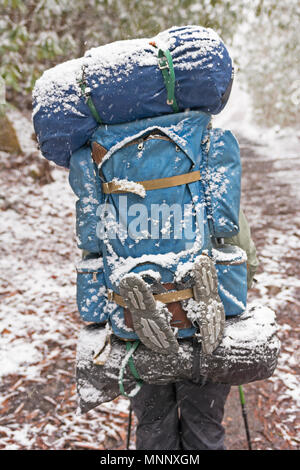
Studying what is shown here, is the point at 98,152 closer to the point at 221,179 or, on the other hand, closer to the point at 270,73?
the point at 221,179

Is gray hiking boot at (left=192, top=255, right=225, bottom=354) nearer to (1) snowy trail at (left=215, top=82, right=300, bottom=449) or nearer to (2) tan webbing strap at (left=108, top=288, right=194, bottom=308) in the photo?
(2) tan webbing strap at (left=108, top=288, right=194, bottom=308)

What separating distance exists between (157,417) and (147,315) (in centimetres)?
75

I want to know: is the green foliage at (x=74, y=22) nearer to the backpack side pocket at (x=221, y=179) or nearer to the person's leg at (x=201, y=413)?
the backpack side pocket at (x=221, y=179)

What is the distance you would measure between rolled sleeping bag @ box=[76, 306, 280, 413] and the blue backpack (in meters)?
0.10

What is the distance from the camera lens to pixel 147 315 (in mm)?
1478

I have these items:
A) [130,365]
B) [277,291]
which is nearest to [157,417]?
[130,365]

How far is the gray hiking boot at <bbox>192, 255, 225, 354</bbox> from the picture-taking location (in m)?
1.47

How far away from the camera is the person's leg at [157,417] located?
1857 mm

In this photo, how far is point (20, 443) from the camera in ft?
8.48

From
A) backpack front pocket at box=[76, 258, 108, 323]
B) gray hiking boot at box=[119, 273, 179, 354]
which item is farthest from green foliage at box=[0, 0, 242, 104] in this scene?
gray hiking boot at box=[119, 273, 179, 354]
